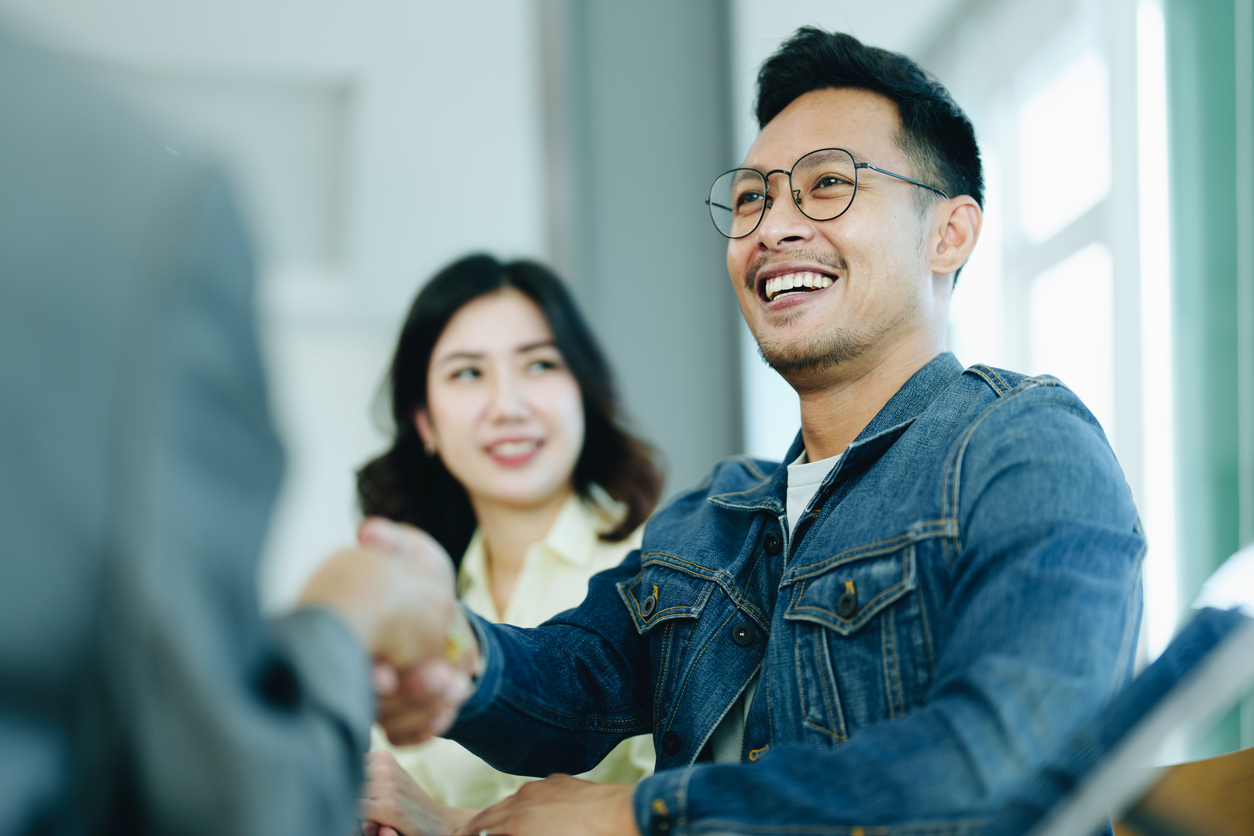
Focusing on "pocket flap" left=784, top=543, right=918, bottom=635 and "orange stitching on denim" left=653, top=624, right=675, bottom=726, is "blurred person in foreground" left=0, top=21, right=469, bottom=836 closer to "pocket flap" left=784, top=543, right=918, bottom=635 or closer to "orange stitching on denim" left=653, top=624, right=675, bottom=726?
"pocket flap" left=784, top=543, right=918, bottom=635

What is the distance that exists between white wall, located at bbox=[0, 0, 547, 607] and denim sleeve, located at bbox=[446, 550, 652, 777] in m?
2.25

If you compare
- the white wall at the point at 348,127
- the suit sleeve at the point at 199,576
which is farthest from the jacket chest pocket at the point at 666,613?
the white wall at the point at 348,127

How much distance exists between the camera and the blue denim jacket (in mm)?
808

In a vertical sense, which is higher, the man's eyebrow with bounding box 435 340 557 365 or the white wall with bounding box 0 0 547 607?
the white wall with bounding box 0 0 547 607

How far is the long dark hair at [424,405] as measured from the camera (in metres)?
2.19

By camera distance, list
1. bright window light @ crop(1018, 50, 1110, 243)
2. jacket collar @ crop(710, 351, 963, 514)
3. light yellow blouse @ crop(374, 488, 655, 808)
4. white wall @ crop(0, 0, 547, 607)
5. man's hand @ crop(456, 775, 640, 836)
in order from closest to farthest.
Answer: man's hand @ crop(456, 775, 640, 836), jacket collar @ crop(710, 351, 963, 514), light yellow blouse @ crop(374, 488, 655, 808), bright window light @ crop(1018, 50, 1110, 243), white wall @ crop(0, 0, 547, 607)

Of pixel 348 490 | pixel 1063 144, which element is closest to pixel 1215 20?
pixel 1063 144

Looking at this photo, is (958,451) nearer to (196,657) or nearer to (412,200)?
(196,657)

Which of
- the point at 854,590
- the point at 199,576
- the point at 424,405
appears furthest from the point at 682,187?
the point at 199,576

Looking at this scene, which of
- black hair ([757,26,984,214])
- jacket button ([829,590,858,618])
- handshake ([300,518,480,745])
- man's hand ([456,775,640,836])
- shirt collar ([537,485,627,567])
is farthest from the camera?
shirt collar ([537,485,627,567])

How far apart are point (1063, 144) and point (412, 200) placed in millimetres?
2639

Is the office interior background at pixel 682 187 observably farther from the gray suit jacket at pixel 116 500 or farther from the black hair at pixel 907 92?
the black hair at pixel 907 92

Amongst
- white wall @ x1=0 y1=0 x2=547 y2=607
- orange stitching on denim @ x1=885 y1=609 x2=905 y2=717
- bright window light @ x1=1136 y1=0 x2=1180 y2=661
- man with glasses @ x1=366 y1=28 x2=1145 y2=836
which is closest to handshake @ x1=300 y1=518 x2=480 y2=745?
man with glasses @ x1=366 y1=28 x2=1145 y2=836

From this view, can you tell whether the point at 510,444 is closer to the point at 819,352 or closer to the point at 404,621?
the point at 819,352
